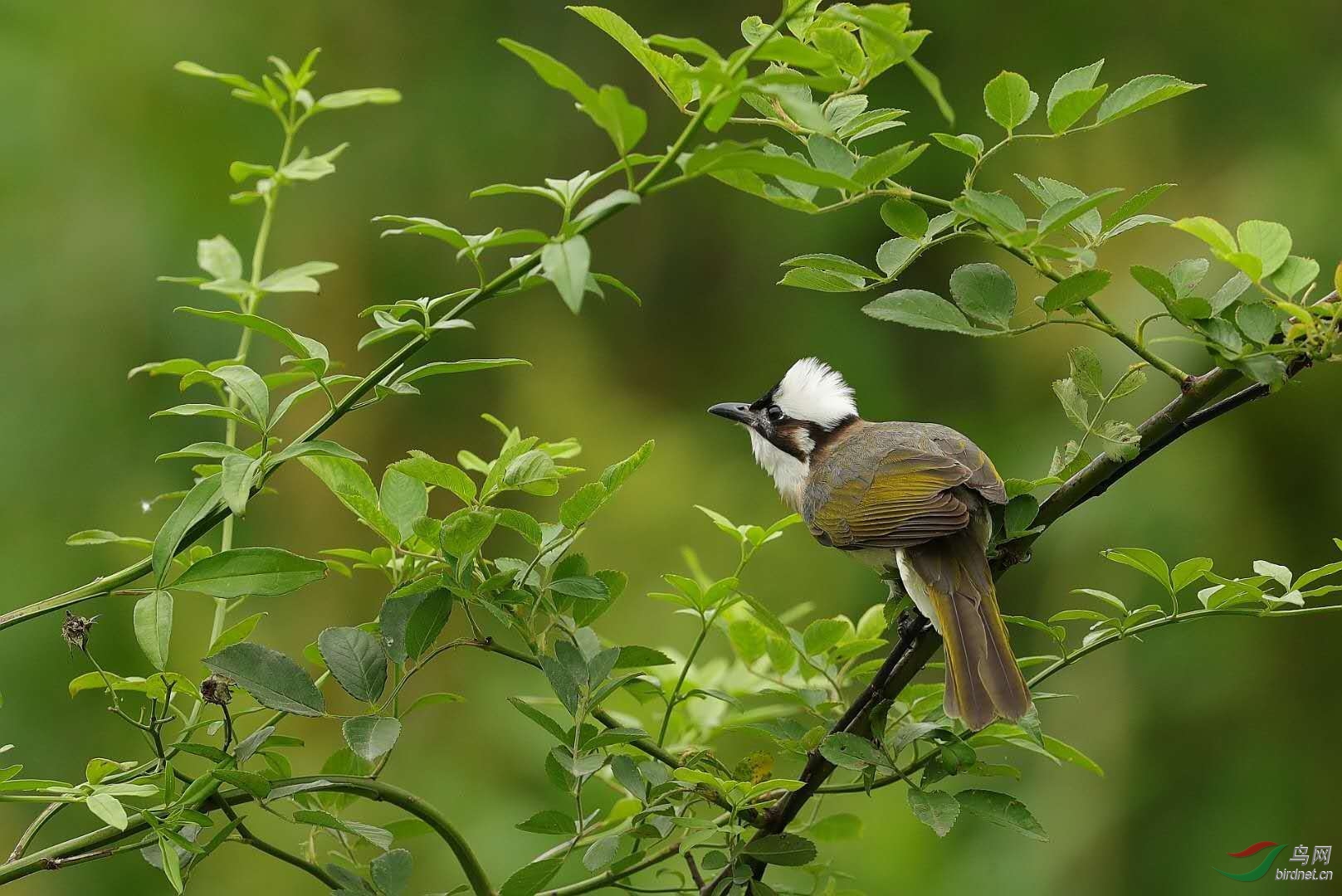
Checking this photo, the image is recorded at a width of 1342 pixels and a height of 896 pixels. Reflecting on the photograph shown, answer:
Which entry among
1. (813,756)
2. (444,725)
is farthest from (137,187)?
(813,756)

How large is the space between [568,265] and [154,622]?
0.50 metres

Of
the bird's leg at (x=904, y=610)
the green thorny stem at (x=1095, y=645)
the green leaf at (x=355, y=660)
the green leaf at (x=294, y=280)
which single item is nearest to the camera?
the green leaf at (x=355, y=660)

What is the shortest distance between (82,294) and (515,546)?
1.49 meters

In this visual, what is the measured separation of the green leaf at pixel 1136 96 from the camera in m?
1.21

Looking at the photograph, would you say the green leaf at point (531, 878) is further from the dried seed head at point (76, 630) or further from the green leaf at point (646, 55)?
the green leaf at point (646, 55)

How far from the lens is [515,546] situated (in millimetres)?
4039

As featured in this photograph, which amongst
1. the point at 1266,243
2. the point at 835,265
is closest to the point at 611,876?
the point at 835,265

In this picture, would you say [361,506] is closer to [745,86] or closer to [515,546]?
[745,86]

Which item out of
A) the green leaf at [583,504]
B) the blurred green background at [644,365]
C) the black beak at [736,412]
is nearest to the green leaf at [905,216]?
the green leaf at [583,504]

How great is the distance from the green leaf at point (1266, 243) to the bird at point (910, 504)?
0.46 meters

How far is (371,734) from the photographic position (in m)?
1.16

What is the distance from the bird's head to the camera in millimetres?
2779

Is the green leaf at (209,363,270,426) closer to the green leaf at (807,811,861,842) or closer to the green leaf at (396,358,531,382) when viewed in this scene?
the green leaf at (396,358,531,382)

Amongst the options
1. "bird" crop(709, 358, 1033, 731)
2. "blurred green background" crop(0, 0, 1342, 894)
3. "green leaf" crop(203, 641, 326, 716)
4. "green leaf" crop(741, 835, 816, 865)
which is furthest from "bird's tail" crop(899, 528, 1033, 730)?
"blurred green background" crop(0, 0, 1342, 894)
